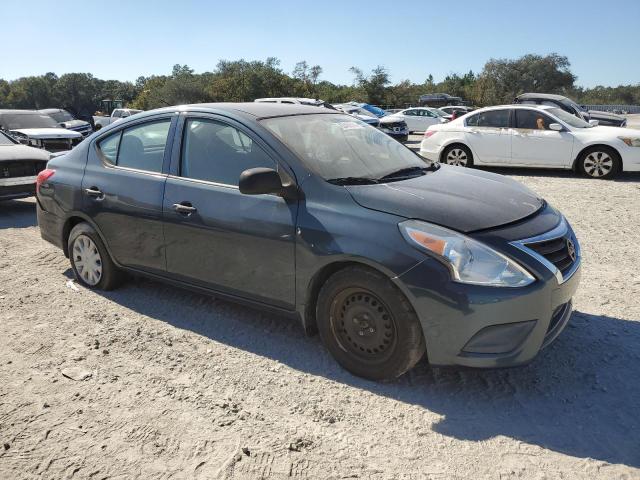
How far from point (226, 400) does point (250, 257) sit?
3.12 feet

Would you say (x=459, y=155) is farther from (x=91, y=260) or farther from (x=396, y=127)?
(x=91, y=260)

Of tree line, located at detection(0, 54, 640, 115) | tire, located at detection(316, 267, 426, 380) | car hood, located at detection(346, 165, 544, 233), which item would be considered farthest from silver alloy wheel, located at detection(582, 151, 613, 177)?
tree line, located at detection(0, 54, 640, 115)

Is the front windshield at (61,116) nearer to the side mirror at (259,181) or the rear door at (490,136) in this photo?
the rear door at (490,136)

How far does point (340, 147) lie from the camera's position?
3.86m

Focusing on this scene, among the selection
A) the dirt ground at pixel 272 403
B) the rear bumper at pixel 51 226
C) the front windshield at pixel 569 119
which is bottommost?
the dirt ground at pixel 272 403

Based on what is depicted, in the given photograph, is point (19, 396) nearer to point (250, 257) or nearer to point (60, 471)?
point (60, 471)

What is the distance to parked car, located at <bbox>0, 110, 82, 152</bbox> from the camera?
45.5ft

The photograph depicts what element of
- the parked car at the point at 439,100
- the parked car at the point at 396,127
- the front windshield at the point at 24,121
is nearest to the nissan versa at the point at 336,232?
the front windshield at the point at 24,121

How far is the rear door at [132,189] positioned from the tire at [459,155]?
8.68 meters

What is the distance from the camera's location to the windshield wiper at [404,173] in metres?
3.67

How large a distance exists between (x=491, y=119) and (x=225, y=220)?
9452 mm

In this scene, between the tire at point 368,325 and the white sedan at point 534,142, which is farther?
the white sedan at point 534,142

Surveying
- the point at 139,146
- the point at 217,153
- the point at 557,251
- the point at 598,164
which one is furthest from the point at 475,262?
the point at 598,164

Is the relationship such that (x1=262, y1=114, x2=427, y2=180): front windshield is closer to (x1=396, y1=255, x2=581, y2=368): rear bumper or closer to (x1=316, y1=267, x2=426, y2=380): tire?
(x1=316, y1=267, x2=426, y2=380): tire
